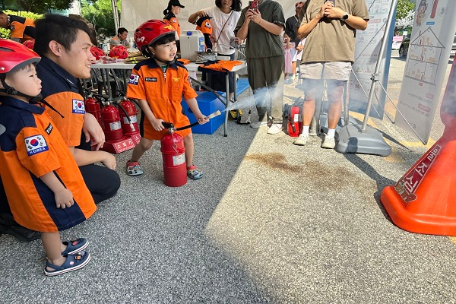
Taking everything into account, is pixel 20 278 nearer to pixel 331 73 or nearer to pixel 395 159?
pixel 331 73

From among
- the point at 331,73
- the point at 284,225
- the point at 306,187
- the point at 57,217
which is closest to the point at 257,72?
the point at 331,73

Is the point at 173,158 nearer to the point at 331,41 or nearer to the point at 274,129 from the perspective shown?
the point at 274,129

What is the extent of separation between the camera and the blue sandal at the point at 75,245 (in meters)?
1.88

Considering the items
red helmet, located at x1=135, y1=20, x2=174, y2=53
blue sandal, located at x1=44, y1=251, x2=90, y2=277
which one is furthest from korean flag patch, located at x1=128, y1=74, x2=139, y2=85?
blue sandal, located at x1=44, y1=251, x2=90, y2=277

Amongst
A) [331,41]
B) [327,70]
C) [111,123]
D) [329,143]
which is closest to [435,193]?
[329,143]

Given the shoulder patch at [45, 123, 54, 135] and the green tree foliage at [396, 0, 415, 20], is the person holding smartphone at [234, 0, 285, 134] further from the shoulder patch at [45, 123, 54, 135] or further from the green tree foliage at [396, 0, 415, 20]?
the green tree foliage at [396, 0, 415, 20]

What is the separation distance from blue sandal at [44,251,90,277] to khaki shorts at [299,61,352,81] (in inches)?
114

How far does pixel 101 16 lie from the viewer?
21.7 meters

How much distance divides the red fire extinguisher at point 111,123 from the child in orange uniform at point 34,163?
205cm

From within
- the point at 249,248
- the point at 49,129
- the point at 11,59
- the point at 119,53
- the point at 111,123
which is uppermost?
the point at 11,59

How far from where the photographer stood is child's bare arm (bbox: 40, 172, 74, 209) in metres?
1.49

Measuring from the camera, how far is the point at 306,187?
9.03ft

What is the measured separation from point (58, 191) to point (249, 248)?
1197mm

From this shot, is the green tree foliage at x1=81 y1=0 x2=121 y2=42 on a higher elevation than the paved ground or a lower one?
higher
